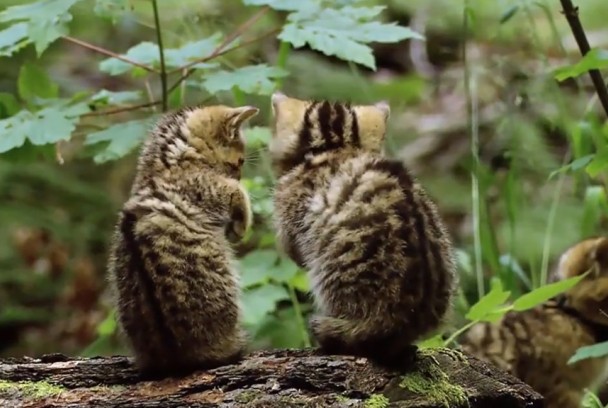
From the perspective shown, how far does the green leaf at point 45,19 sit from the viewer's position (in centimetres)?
303

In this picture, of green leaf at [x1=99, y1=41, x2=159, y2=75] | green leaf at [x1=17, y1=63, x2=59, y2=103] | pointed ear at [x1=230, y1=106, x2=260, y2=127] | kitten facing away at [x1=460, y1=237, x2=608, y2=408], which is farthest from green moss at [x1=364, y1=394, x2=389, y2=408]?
green leaf at [x1=17, y1=63, x2=59, y2=103]

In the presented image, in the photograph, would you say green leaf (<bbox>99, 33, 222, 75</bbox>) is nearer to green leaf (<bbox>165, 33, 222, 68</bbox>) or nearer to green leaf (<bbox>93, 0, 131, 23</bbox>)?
green leaf (<bbox>165, 33, 222, 68</bbox>)

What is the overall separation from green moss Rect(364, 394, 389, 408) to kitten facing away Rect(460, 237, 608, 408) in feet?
4.64

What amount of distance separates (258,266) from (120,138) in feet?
2.24

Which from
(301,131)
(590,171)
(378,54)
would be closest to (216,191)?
(301,131)

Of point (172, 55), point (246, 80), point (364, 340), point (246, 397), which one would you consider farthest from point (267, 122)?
point (246, 397)

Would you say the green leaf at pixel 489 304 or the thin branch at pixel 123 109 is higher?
the thin branch at pixel 123 109

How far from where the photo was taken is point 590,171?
2.75 metres

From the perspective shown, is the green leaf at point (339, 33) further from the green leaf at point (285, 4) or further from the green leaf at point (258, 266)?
the green leaf at point (258, 266)

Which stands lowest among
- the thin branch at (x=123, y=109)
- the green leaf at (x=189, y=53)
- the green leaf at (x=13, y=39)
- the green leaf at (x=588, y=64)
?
the green leaf at (x=588, y=64)

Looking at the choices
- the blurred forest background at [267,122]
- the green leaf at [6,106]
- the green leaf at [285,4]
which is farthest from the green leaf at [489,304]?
the green leaf at [6,106]

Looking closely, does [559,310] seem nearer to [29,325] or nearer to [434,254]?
[434,254]

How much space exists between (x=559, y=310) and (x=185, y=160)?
1988 millimetres

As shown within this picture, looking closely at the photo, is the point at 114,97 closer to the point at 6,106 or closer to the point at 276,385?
the point at 6,106
